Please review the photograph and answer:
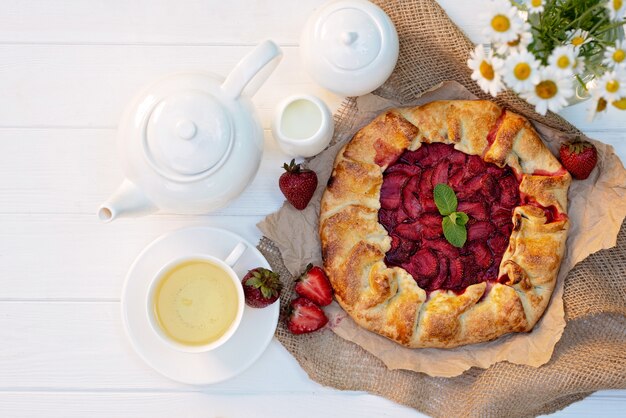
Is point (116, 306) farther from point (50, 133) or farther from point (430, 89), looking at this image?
point (430, 89)

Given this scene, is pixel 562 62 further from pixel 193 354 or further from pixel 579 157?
pixel 193 354

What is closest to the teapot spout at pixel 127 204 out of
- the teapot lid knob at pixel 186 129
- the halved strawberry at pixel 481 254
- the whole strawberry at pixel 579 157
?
the teapot lid knob at pixel 186 129

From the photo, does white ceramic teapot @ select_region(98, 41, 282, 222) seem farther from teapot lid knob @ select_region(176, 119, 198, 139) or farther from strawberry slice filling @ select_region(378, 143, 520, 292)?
strawberry slice filling @ select_region(378, 143, 520, 292)

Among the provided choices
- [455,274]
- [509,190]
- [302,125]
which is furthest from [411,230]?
[302,125]

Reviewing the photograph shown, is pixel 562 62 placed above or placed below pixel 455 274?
above

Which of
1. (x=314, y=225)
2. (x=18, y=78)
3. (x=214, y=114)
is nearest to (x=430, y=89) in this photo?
(x=314, y=225)

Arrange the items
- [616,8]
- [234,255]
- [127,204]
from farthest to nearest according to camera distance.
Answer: [234,255] < [127,204] < [616,8]
